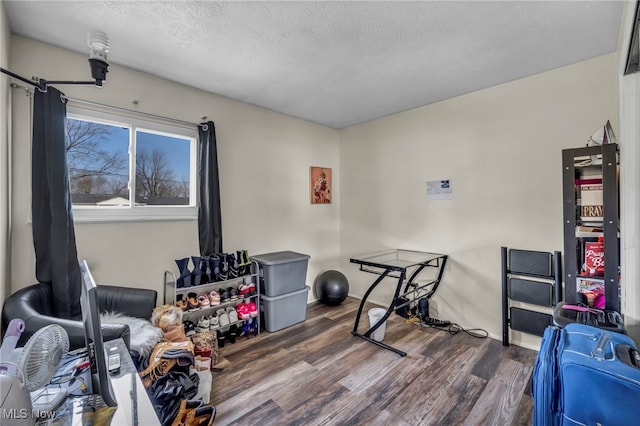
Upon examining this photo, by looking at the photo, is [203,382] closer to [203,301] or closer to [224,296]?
[203,301]

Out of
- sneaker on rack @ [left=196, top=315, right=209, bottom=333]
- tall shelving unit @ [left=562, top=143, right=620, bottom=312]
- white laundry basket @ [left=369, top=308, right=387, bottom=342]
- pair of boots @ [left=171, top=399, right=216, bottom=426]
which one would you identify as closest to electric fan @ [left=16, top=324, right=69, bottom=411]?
pair of boots @ [left=171, top=399, right=216, bottom=426]

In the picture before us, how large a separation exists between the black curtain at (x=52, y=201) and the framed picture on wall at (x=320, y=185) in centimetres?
258

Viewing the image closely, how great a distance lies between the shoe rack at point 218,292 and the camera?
98.9 inches

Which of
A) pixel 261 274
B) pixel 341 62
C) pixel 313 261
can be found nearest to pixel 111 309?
pixel 261 274

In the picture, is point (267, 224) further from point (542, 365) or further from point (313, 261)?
point (542, 365)

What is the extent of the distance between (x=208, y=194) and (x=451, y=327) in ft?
9.46

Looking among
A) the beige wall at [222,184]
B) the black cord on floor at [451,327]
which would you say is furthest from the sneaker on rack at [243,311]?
the black cord on floor at [451,327]

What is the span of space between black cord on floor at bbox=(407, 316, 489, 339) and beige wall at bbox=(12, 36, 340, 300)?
146cm

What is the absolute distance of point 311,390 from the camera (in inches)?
79.4

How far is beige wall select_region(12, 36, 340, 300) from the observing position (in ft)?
6.61

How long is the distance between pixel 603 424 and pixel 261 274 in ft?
8.48

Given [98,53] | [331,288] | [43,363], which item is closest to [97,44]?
[98,53]

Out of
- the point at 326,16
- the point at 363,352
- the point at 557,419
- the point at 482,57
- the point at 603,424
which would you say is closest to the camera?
the point at 603,424

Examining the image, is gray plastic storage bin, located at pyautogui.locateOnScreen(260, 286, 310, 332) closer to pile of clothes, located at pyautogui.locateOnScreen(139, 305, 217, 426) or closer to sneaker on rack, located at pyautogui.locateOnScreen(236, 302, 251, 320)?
sneaker on rack, located at pyautogui.locateOnScreen(236, 302, 251, 320)
